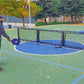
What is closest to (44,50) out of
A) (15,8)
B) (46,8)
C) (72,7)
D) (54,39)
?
(54,39)

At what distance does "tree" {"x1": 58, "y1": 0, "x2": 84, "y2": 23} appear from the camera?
5209 cm

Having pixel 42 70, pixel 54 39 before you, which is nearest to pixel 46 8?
pixel 54 39

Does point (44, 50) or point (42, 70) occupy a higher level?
point (44, 50)

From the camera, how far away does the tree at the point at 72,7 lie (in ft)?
171

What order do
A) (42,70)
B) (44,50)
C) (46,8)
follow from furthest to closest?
(46,8) < (44,50) < (42,70)

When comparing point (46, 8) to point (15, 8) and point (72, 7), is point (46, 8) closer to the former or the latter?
point (72, 7)

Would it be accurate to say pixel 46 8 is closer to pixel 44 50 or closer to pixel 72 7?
pixel 72 7

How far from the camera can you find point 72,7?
51719 mm

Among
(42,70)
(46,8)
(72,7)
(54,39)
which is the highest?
(72,7)

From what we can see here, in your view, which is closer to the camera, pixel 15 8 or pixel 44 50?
pixel 44 50

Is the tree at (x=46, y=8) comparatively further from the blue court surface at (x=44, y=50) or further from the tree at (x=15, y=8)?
the blue court surface at (x=44, y=50)

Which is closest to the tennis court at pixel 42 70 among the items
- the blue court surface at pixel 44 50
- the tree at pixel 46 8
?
the blue court surface at pixel 44 50

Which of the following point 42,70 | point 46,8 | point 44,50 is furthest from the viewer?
point 46,8

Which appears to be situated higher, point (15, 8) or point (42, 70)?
point (15, 8)
